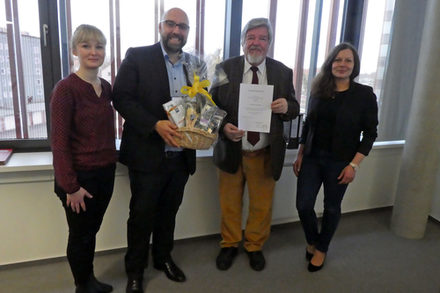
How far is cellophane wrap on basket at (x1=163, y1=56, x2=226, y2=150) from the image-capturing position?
58.2 inches

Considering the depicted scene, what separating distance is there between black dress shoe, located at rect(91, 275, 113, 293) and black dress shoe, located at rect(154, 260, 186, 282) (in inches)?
→ 12.9

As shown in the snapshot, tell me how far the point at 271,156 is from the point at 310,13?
1476 mm

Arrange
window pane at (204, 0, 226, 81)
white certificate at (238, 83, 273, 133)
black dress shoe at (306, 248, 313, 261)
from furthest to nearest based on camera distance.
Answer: window pane at (204, 0, 226, 81), black dress shoe at (306, 248, 313, 261), white certificate at (238, 83, 273, 133)

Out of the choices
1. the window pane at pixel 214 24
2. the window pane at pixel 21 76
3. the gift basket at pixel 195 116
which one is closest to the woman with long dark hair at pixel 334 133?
the gift basket at pixel 195 116

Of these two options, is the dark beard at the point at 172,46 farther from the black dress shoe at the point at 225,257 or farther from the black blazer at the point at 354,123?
the black dress shoe at the point at 225,257

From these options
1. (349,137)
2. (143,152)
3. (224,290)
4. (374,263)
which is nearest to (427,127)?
(349,137)

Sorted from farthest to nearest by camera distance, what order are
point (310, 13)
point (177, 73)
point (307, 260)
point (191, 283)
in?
point (310, 13)
point (307, 260)
point (191, 283)
point (177, 73)

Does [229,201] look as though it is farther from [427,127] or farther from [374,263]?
[427,127]

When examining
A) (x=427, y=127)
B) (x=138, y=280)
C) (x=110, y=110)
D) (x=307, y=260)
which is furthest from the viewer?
(x=427, y=127)

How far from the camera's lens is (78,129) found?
4.87ft

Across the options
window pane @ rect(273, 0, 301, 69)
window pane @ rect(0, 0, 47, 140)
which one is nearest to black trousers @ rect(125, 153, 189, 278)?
window pane @ rect(0, 0, 47, 140)

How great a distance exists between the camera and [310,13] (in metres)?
2.72

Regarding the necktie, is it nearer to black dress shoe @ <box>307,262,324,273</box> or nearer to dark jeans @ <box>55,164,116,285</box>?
dark jeans @ <box>55,164,116,285</box>

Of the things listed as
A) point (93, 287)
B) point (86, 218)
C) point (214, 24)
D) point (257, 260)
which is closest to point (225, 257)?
point (257, 260)
